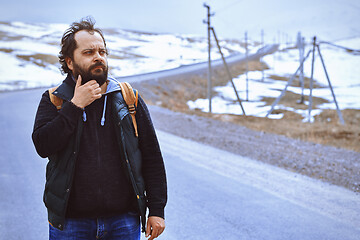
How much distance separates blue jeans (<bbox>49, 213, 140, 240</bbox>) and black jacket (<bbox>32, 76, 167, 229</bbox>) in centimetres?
6

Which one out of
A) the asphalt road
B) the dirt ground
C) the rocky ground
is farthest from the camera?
the dirt ground

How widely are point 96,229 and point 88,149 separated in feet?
1.49

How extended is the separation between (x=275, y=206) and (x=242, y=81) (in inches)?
1760

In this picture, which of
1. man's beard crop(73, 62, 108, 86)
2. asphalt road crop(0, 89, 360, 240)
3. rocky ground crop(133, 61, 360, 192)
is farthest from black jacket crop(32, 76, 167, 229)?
rocky ground crop(133, 61, 360, 192)

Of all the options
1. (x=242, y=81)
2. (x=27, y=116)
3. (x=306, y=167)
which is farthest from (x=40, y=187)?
(x=242, y=81)

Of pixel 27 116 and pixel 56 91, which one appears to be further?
pixel 27 116

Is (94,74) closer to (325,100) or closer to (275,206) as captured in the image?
(275,206)

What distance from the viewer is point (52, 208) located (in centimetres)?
188

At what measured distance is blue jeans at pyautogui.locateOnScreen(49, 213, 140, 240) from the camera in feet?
6.09

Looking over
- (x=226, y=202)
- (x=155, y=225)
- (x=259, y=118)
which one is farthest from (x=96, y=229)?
(x=259, y=118)

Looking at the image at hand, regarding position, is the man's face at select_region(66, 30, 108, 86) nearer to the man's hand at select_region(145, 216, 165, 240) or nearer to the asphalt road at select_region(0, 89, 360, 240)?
the man's hand at select_region(145, 216, 165, 240)

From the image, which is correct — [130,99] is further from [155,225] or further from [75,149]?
[155,225]

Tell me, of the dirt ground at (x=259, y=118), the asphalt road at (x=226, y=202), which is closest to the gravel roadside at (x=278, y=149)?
the asphalt road at (x=226, y=202)

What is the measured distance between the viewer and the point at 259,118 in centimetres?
1609
